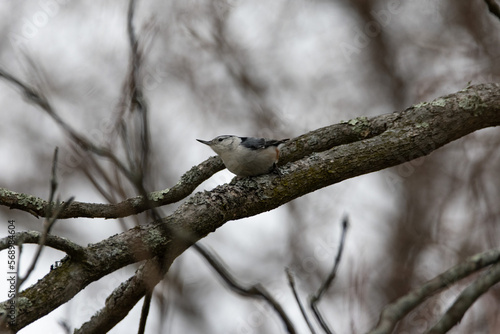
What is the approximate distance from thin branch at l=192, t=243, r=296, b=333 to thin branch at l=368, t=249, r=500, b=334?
1.27 ft

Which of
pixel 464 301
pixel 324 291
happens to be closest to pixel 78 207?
pixel 324 291

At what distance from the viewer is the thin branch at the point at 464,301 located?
1663mm

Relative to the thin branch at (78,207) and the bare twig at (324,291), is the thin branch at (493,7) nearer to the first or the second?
the bare twig at (324,291)

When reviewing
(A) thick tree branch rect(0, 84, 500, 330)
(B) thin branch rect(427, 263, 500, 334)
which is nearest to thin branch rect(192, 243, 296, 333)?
(B) thin branch rect(427, 263, 500, 334)

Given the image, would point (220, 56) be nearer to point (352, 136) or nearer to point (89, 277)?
point (352, 136)

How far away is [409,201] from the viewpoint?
6.30m

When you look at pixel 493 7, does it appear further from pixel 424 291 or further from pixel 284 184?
pixel 424 291

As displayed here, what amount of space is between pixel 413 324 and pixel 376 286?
954mm

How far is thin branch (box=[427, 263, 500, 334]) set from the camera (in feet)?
5.46

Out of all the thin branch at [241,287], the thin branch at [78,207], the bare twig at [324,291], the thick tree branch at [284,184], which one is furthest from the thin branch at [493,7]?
the thin branch at [241,287]

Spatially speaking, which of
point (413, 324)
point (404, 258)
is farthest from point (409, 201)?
point (413, 324)

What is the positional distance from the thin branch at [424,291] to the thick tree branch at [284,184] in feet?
2.77

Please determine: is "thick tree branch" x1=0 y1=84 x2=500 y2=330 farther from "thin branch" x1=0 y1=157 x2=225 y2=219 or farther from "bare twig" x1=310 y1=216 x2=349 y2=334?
"bare twig" x1=310 y1=216 x2=349 y2=334

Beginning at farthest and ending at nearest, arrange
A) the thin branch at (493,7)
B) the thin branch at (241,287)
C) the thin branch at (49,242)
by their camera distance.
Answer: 1. the thin branch at (493,7)
2. the thin branch at (49,242)
3. the thin branch at (241,287)
